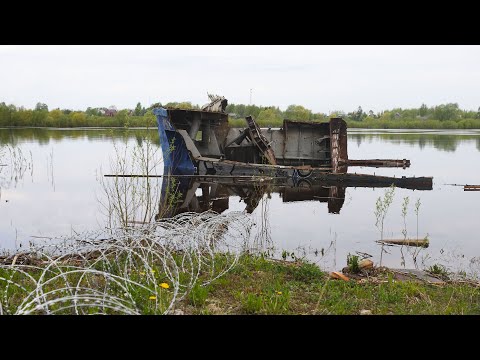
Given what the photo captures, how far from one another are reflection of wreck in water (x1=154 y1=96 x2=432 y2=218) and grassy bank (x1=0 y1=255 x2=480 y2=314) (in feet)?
37.7

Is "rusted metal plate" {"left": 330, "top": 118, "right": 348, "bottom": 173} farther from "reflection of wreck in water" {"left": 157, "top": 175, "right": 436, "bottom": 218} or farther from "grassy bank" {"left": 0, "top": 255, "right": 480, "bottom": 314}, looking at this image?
"grassy bank" {"left": 0, "top": 255, "right": 480, "bottom": 314}

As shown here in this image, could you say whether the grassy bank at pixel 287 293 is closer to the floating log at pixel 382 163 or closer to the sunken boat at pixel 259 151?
the sunken boat at pixel 259 151

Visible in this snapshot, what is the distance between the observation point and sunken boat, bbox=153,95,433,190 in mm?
23375

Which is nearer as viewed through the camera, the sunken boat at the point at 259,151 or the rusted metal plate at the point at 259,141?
the sunken boat at the point at 259,151

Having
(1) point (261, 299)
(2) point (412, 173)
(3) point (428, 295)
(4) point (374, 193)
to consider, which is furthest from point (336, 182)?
(1) point (261, 299)

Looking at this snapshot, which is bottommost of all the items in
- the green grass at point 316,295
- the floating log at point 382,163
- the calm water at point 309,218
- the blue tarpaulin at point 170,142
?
the calm water at point 309,218

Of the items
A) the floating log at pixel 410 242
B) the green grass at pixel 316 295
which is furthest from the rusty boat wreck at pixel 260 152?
the green grass at pixel 316 295

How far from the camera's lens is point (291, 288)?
6695 mm

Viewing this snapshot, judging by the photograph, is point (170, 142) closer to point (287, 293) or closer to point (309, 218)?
point (309, 218)

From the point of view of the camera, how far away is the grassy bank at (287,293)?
5530 mm

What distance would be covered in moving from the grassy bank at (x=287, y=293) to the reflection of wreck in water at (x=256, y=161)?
11480 millimetres

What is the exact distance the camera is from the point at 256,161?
26.9 metres
